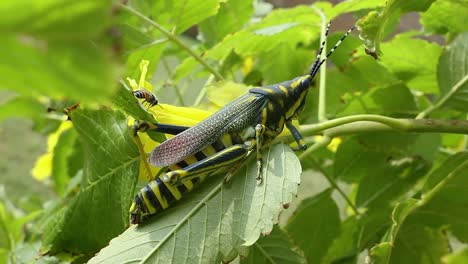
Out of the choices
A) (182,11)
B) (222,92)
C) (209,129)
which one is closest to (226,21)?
(182,11)

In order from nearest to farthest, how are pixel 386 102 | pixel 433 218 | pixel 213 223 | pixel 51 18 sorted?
pixel 51 18, pixel 213 223, pixel 433 218, pixel 386 102

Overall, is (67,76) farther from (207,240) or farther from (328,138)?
(328,138)

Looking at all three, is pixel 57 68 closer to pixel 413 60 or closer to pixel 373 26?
pixel 373 26

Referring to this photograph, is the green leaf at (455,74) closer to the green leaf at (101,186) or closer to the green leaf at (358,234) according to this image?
the green leaf at (358,234)

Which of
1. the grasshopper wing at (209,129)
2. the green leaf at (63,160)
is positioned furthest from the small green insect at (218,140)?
the green leaf at (63,160)

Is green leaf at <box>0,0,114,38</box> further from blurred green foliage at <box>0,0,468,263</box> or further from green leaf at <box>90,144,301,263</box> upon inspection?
green leaf at <box>90,144,301,263</box>
